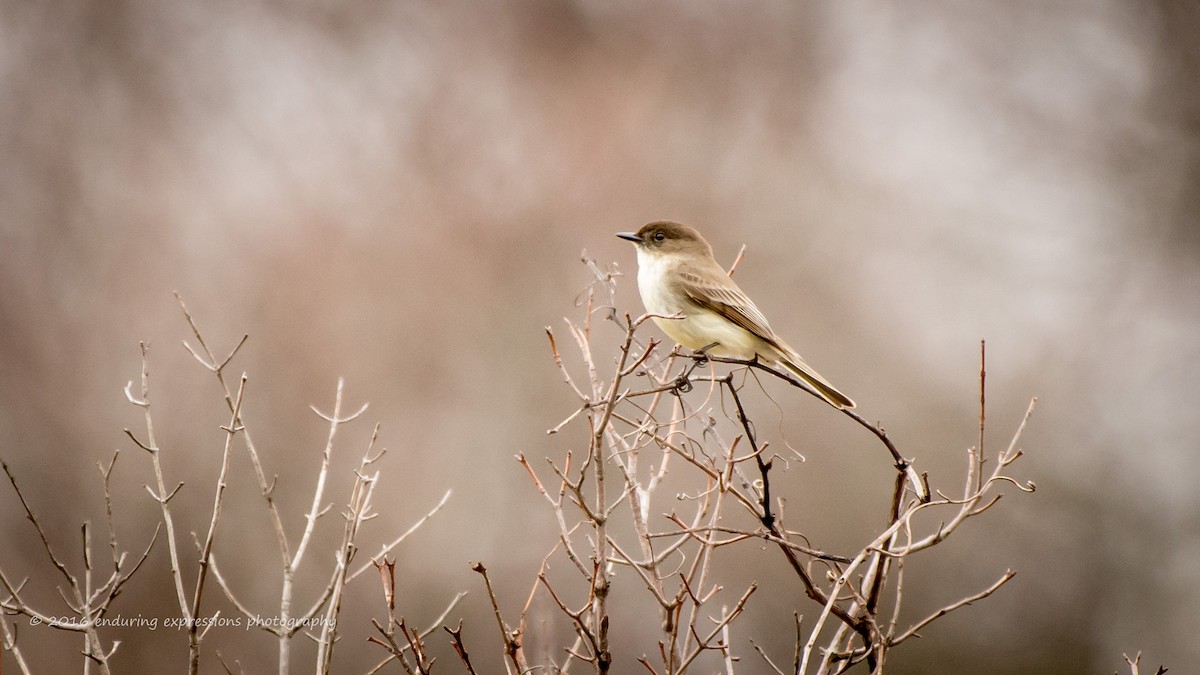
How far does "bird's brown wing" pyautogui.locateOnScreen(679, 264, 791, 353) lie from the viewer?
17.0 ft

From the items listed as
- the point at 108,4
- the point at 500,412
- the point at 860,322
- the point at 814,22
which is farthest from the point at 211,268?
the point at 814,22

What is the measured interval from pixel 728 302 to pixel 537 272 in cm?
867

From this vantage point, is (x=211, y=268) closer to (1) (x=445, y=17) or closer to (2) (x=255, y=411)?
(2) (x=255, y=411)

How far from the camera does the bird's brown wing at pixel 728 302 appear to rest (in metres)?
5.17

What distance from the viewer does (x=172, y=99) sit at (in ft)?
46.3

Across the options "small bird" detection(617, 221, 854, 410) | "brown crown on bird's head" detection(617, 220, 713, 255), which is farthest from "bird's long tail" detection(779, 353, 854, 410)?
"brown crown on bird's head" detection(617, 220, 713, 255)

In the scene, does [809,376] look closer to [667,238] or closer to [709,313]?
[709,313]

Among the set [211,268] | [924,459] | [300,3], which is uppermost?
[300,3]

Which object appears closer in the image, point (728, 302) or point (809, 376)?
point (809, 376)

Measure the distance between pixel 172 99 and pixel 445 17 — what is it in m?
5.08

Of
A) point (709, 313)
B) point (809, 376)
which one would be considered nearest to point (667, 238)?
point (709, 313)

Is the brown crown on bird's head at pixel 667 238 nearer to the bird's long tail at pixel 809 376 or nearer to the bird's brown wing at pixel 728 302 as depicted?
the bird's brown wing at pixel 728 302

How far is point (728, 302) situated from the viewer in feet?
17.1

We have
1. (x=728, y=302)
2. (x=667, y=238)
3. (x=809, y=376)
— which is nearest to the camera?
(x=809, y=376)
